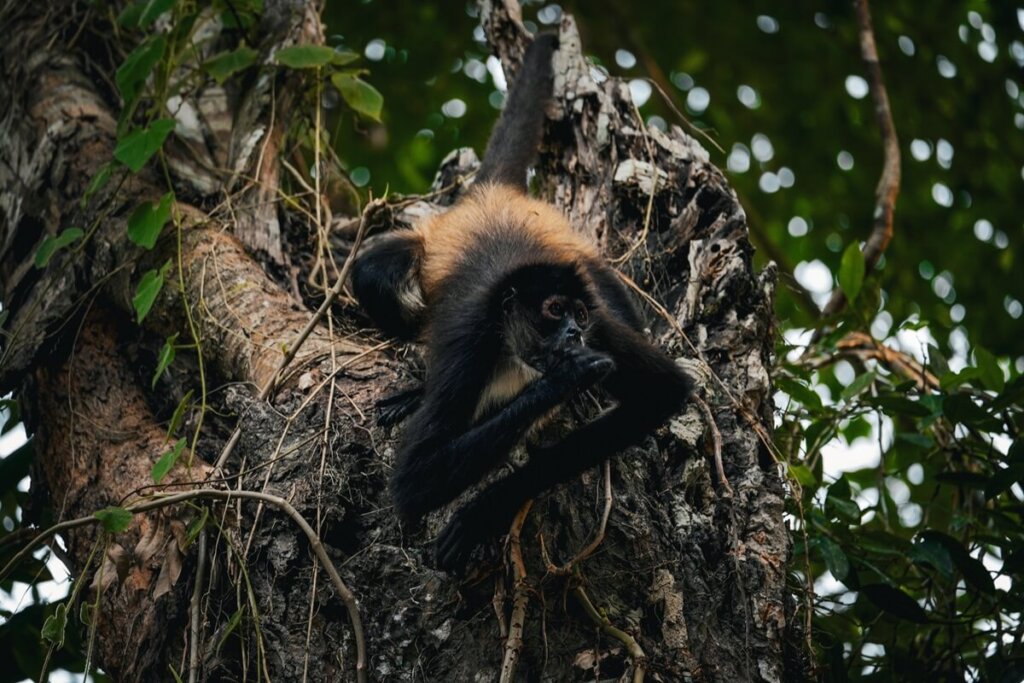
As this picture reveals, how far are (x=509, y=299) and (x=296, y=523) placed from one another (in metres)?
1.35

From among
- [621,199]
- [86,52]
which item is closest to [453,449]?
[621,199]

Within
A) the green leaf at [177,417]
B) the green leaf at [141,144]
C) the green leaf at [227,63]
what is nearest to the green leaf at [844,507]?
the green leaf at [177,417]

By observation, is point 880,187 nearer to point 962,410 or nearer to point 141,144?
point 962,410

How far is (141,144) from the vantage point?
13.8 ft

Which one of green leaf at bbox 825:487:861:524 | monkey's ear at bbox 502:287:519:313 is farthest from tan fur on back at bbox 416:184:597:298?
green leaf at bbox 825:487:861:524

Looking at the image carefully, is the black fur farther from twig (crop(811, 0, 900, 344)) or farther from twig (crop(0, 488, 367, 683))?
twig (crop(811, 0, 900, 344))

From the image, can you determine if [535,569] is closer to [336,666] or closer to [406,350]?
[336,666]

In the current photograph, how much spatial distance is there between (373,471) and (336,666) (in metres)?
0.78

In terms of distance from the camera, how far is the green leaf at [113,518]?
310cm

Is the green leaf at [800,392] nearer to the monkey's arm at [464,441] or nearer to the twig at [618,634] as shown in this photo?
the monkey's arm at [464,441]

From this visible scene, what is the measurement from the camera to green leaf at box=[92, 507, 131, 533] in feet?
10.2

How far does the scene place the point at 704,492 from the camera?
353 cm

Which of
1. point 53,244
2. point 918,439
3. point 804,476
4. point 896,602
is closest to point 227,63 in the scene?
point 53,244

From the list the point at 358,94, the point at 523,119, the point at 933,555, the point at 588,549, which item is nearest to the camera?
the point at 588,549
